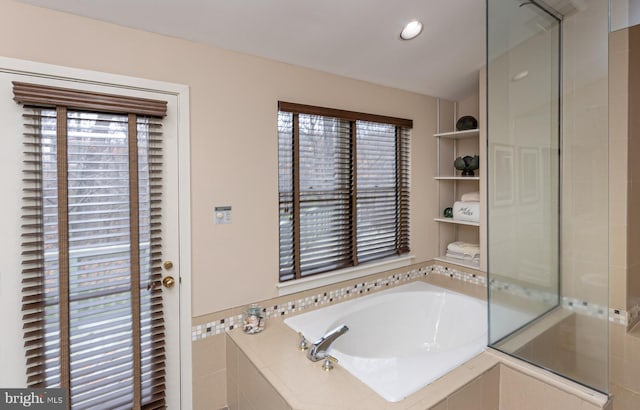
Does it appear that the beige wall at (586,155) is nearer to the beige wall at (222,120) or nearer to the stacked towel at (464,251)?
the stacked towel at (464,251)

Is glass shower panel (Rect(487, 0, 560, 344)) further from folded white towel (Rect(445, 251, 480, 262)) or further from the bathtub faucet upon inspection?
folded white towel (Rect(445, 251, 480, 262))

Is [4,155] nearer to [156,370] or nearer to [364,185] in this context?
[156,370]

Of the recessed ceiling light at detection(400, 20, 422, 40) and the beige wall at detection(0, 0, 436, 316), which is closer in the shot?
the beige wall at detection(0, 0, 436, 316)

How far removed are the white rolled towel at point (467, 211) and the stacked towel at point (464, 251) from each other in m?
0.27

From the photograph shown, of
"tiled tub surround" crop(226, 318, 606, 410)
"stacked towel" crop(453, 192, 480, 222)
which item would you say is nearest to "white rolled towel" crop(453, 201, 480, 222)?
"stacked towel" crop(453, 192, 480, 222)

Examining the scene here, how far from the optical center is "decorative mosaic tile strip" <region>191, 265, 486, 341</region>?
80.7 inches

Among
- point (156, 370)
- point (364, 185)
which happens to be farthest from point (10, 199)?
point (364, 185)

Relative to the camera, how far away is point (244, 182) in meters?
2.13

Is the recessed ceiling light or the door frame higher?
the recessed ceiling light

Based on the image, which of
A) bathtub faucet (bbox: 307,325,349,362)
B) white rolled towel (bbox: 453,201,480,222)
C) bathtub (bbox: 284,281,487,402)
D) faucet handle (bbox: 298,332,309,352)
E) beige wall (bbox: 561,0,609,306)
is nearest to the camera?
beige wall (bbox: 561,0,609,306)

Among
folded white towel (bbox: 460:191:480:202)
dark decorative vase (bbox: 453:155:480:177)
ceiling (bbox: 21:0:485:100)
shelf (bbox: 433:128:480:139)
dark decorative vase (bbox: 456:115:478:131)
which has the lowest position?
folded white towel (bbox: 460:191:480:202)

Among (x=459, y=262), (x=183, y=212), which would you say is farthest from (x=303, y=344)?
(x=459, y=262)

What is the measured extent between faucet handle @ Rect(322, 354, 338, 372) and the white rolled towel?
1.86m

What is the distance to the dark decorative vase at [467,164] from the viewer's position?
306cm
